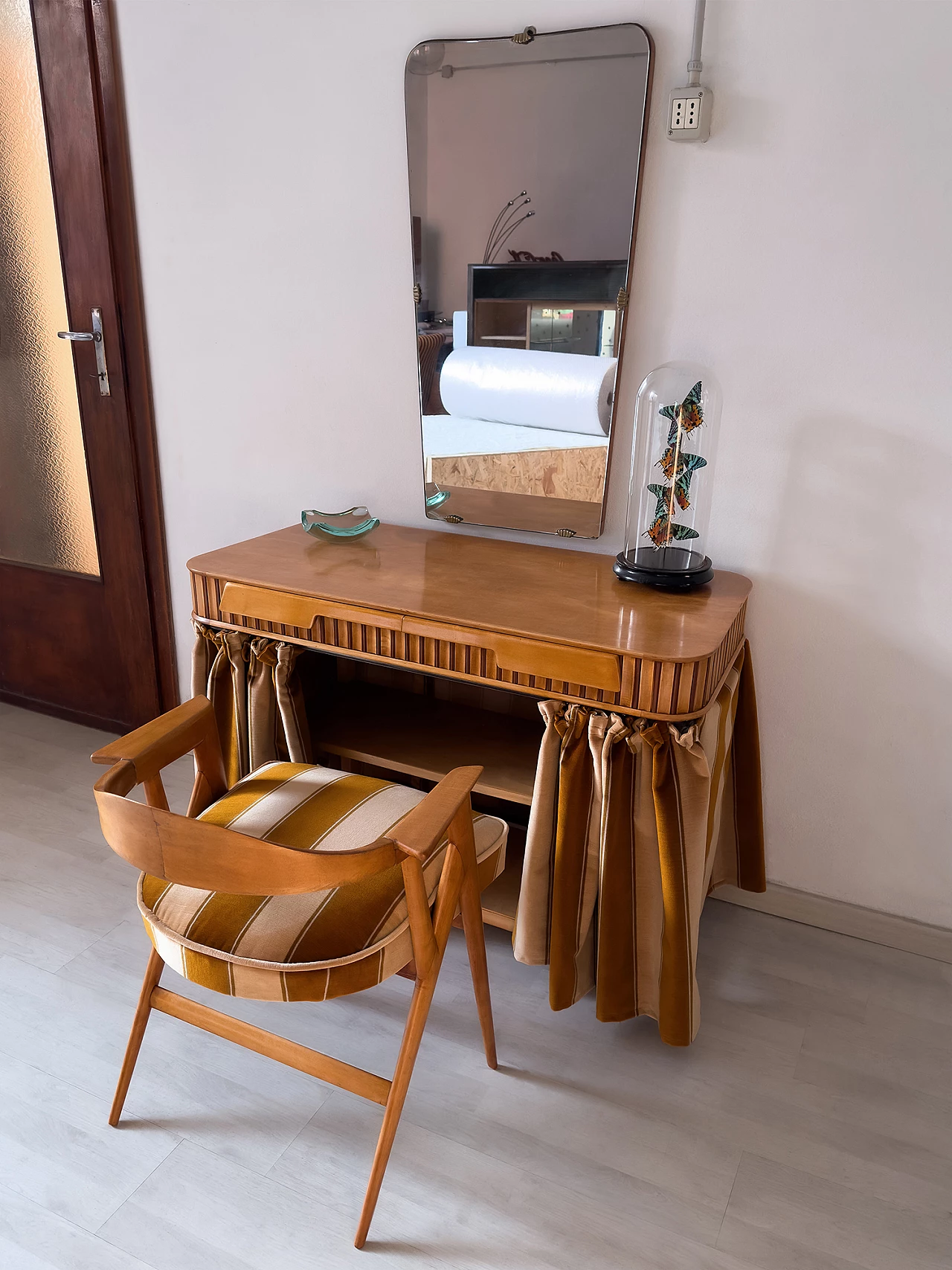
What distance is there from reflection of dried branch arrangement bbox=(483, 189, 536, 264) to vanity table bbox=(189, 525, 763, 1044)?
592 millimetres

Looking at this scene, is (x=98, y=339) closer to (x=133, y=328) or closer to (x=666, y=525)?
(x=133, y=328)

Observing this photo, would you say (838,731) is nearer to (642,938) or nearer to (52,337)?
(642,938)

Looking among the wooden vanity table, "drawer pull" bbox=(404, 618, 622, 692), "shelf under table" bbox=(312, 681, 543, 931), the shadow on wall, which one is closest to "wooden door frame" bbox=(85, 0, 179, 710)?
the wooden vanity table

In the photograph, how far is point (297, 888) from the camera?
103 cm

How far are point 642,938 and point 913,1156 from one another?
52 centimetres

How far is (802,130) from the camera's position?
5.00 ft

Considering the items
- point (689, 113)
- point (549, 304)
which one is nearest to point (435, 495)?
point (549, 304)

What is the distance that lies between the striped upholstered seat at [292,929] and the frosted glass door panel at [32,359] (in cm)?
153

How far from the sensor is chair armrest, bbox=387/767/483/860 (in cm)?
112

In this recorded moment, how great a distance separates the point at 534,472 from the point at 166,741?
0.95 metres

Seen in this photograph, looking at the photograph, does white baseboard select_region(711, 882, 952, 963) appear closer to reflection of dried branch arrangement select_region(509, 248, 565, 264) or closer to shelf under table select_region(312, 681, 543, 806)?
shelf under table select_region(312, 681, 543, 806)

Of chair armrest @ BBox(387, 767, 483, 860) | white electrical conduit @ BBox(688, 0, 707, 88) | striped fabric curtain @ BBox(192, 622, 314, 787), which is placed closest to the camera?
chair armrest @ BBox(387, 767, 483, 860)

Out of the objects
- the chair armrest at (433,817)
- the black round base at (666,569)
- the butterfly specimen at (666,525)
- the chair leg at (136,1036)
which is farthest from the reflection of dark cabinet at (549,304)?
the chair leg at (136,1036)

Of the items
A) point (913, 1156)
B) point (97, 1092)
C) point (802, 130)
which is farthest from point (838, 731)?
point (97, 1092)
